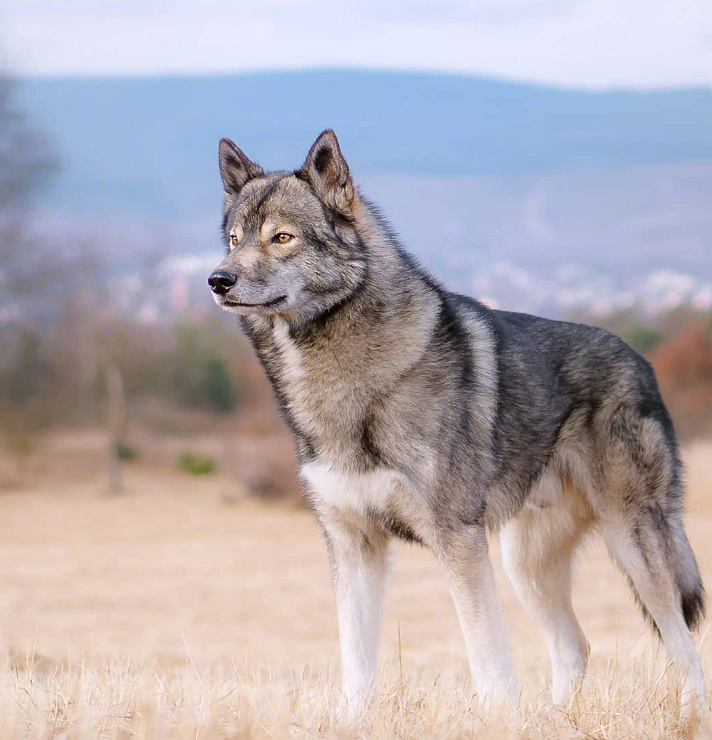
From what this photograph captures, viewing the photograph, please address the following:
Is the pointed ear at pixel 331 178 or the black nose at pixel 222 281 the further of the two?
the pointed ear at pixel 331 178

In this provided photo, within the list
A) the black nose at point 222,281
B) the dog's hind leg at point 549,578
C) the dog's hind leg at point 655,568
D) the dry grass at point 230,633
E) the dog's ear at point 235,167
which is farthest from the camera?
the dog's hind leg at point 549,578

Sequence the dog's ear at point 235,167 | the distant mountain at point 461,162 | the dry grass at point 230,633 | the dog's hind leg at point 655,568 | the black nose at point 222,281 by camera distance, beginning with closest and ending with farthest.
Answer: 1. the dry grass at point 230,633
2. the black nose at point 222,281
3. the dog's ear at point 235,167
4. the dog's hind leg at point 655,568
5. the distant mountain at point 461,162

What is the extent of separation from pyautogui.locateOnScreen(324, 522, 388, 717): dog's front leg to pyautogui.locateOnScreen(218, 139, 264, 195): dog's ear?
5.41 feet

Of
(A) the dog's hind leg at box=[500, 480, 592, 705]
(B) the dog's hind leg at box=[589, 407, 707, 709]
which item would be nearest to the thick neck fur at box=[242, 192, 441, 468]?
(B) the dog's hind leg at box=[589, 407, 707, 709]

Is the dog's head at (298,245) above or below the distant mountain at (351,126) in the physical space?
below

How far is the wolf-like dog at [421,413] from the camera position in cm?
446

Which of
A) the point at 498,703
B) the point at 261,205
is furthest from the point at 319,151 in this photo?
the point at 498,703

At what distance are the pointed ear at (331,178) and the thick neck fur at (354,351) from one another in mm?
101

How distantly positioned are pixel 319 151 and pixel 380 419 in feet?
3.85

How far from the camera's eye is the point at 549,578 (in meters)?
5.63

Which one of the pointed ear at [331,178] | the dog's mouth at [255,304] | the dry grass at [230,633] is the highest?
the pointed ear at [331,178]

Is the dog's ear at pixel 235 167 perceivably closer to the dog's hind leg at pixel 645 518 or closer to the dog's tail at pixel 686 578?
the dog's hind leg at pixel 645 518

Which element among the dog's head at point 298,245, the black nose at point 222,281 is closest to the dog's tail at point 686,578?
the dog's head at point 298,245

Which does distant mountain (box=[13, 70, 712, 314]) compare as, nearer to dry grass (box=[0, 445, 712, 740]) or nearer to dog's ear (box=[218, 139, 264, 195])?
dry grass (box=[0, 445, 712, 740])
